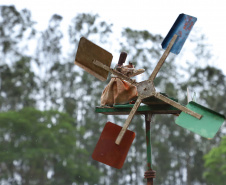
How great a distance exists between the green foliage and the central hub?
13.1 meters

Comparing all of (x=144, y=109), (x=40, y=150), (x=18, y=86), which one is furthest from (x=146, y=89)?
(x=18, y=86)

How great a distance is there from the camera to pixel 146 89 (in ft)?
11.9

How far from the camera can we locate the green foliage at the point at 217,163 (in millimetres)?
16108

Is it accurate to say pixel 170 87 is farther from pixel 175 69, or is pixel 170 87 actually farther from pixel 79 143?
pixel 79 143

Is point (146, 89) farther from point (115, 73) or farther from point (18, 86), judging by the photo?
point (18, 86)

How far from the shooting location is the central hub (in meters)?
3.60

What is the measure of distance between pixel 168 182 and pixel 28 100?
8.04 meters

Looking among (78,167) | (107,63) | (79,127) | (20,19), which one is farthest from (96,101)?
(107,63)

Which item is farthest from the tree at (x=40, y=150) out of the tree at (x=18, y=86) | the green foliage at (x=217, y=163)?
the green foliage at (x=217, y=163)

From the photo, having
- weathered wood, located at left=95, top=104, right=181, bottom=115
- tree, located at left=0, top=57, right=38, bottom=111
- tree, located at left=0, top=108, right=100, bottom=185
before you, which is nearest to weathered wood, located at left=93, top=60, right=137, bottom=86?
weathered wood, located at left=95, top=104, right=181, bottom=115

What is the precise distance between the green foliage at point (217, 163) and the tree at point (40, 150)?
5.15 meters

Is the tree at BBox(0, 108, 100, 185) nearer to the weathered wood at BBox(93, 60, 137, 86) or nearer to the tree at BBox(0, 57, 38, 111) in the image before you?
the tree at BBox(0, 57, 38, 111)

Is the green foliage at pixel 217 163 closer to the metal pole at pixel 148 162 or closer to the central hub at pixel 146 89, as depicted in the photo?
the metal pole at pixel 148 162

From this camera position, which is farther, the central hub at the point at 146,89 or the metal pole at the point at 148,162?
the metal pole at the point at 148,162
